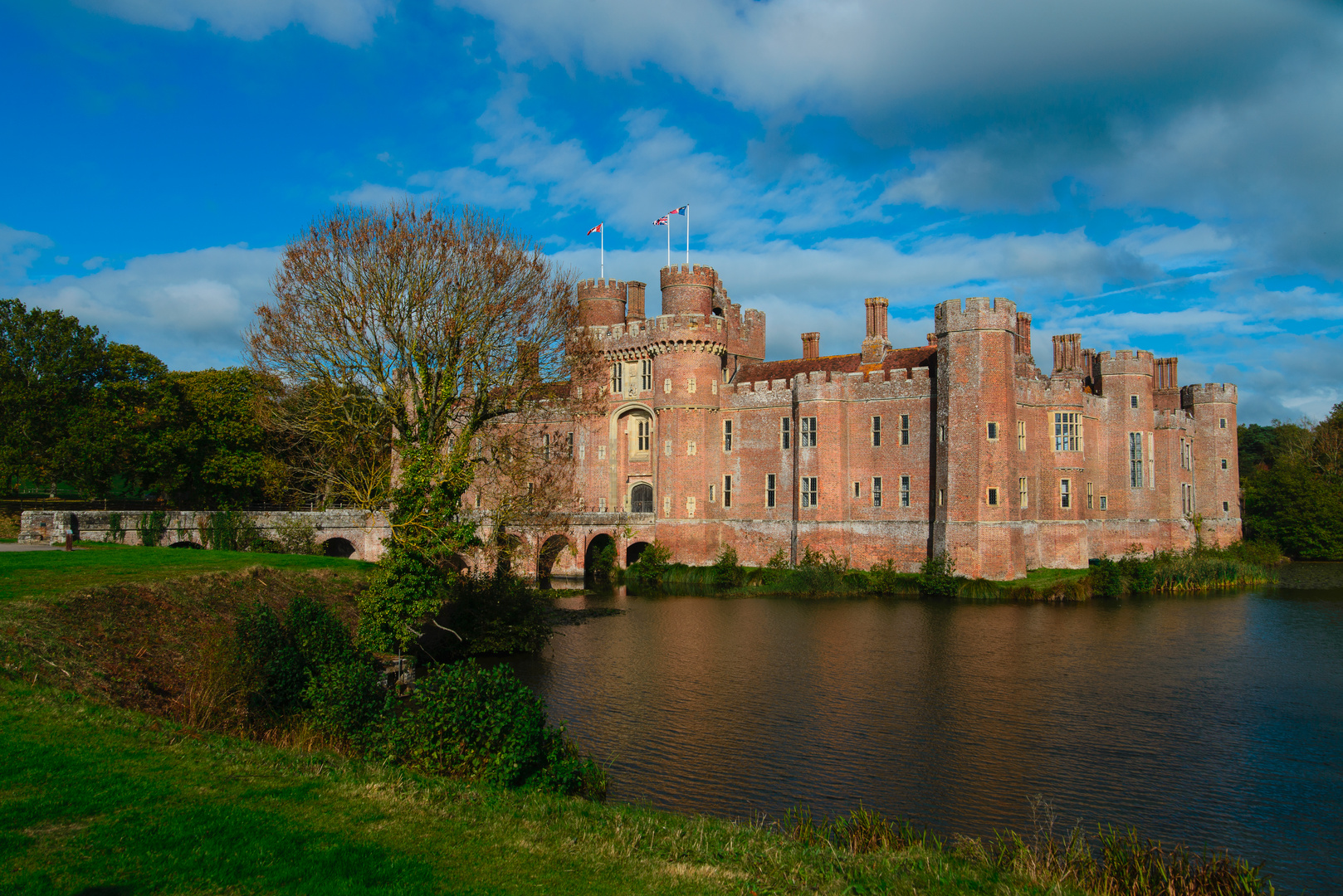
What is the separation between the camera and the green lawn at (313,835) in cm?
648

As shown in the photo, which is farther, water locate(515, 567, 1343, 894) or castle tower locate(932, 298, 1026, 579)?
castle tower locate(932, 298, 1026, 579)

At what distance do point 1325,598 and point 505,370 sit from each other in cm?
3443

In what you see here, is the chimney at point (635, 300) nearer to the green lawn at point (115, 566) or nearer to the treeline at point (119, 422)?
the treeline at point (119, 422)

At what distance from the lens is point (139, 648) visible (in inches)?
553

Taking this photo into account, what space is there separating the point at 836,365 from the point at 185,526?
100 feet

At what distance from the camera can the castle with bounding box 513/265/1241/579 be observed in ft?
123

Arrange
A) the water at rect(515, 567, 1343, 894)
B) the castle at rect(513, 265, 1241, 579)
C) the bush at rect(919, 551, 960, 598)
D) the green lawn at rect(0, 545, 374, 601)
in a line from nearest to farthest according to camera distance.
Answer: the water at rect(515, 567, 1343, 894), the green lawn at rect(0, 545, 374, 601), the bush at rect(919, 551, 960, 598), the castle at rect(513, 265, 1241, 579)

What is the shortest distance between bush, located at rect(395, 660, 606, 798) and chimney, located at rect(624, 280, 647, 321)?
39337mm

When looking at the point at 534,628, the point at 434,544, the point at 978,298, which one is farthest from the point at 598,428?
the point at 434,544

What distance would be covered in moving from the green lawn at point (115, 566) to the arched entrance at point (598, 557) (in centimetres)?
1748

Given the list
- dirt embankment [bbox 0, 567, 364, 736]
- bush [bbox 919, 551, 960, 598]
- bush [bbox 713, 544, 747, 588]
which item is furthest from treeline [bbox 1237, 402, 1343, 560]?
dirt embankment [bbox 0, 567, 364, 736]

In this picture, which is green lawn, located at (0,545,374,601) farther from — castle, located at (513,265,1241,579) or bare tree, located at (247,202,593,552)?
castle, located at (513,265,1241,579)

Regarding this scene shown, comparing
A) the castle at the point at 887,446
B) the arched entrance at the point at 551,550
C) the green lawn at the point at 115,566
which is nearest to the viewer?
the green lawn at the point at 115,566

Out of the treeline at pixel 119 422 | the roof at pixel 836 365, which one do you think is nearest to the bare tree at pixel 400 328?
the treeline at pixel 119 422
